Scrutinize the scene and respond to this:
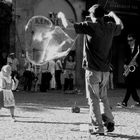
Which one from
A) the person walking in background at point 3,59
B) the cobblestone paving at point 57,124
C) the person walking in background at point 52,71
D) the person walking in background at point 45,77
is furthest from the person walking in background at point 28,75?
the cobblestone paving at point 57,124

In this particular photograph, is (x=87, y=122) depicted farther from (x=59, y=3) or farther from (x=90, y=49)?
(x=59, y=3)

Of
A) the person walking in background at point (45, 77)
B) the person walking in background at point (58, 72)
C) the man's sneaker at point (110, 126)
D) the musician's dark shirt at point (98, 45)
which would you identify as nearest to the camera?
the musician's dark shirt at point (98, 45)

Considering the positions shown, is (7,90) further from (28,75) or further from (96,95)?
(28,75)

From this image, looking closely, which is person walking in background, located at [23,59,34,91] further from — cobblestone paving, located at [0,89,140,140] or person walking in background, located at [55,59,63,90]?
cobblestone paving, located at [0,89,140,140]

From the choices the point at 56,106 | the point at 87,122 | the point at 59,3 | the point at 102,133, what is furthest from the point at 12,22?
the point at 102,133

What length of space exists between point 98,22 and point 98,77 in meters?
0.89

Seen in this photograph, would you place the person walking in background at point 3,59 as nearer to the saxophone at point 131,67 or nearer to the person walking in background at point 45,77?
the person walking in background at point 45,77

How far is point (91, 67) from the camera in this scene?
7.70m

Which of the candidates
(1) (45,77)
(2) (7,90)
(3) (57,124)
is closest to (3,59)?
(1) (45,77)

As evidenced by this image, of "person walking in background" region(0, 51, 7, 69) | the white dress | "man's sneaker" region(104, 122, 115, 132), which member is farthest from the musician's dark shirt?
"person walking in background" region(0, 51, 7, 69)

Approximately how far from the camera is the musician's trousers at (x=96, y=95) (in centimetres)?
768

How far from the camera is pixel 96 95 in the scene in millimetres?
7758

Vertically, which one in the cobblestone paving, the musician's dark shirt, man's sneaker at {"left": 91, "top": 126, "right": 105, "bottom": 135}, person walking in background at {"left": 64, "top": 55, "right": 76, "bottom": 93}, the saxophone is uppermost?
the musician's dark shirt

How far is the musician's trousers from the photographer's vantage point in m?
7.68
